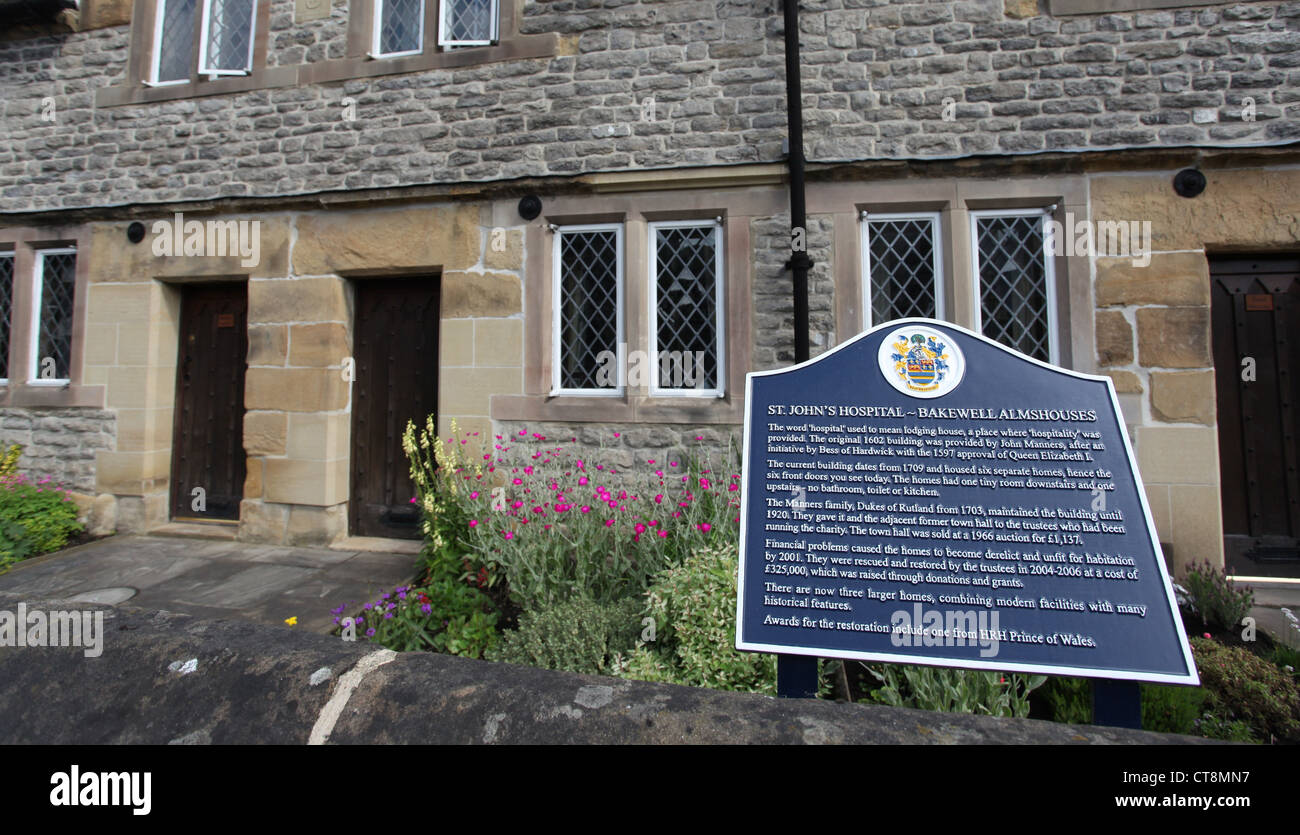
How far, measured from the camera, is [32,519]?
5441mm

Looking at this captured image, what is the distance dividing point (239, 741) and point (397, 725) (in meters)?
0.44

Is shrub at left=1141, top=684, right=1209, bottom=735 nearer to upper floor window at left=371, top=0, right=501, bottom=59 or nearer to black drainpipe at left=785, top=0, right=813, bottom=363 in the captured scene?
black drainpipe at left=785, top=0, right=813, bottom=363

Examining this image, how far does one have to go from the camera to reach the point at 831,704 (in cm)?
178

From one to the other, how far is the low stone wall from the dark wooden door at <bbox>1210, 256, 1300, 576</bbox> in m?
4.52

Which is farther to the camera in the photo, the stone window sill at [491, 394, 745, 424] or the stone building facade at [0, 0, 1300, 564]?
the stone window sill at [491, 394, 745, 424]

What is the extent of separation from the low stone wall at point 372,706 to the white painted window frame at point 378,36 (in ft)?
18.6

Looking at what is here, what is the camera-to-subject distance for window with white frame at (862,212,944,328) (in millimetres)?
5070

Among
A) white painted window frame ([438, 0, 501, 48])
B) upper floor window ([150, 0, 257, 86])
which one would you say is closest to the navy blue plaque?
white painted window frame ([438, 0, 501, 48])

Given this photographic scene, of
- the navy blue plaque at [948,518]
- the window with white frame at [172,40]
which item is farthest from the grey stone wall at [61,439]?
the navy blue plaque at [948,518]

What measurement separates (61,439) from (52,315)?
142 centimetres

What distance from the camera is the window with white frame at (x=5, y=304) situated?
21.8ft

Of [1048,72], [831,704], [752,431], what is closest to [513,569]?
[752,431]

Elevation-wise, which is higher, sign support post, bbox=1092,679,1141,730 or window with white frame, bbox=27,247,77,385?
window with white frame, bbox=27,247,77,385
